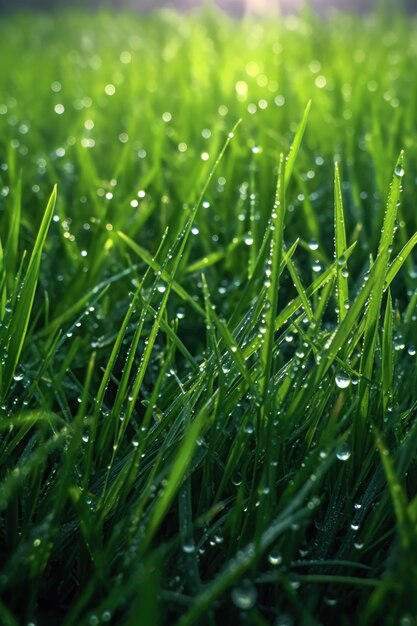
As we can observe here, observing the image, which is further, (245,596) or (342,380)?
(342,380)

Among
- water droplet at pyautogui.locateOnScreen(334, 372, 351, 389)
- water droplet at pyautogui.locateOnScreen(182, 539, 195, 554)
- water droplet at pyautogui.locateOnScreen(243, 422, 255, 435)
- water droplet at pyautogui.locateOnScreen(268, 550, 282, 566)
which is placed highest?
water droplet at pyautogui.locateOnScreen(334, 372, 351, 389)

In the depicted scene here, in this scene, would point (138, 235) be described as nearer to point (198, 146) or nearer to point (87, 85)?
point (198, 146)

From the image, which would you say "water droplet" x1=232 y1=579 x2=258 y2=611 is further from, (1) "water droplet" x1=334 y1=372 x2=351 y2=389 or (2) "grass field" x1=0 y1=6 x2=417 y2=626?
(1) "water droplet" x1=334 y1=372 x2=351 y2=389

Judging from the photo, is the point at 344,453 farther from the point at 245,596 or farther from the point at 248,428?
the point at 245,596

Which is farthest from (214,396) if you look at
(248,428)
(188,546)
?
(188,546)

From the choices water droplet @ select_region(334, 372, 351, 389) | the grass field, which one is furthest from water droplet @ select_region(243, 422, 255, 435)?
water droplet @ select_region(334, 372, 351, 389)

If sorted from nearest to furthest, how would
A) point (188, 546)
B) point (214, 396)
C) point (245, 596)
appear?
point (245, 596) → point (188, 546) → point (214, 396)

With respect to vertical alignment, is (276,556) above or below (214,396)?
below

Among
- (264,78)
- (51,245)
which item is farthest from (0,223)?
(264,78)
